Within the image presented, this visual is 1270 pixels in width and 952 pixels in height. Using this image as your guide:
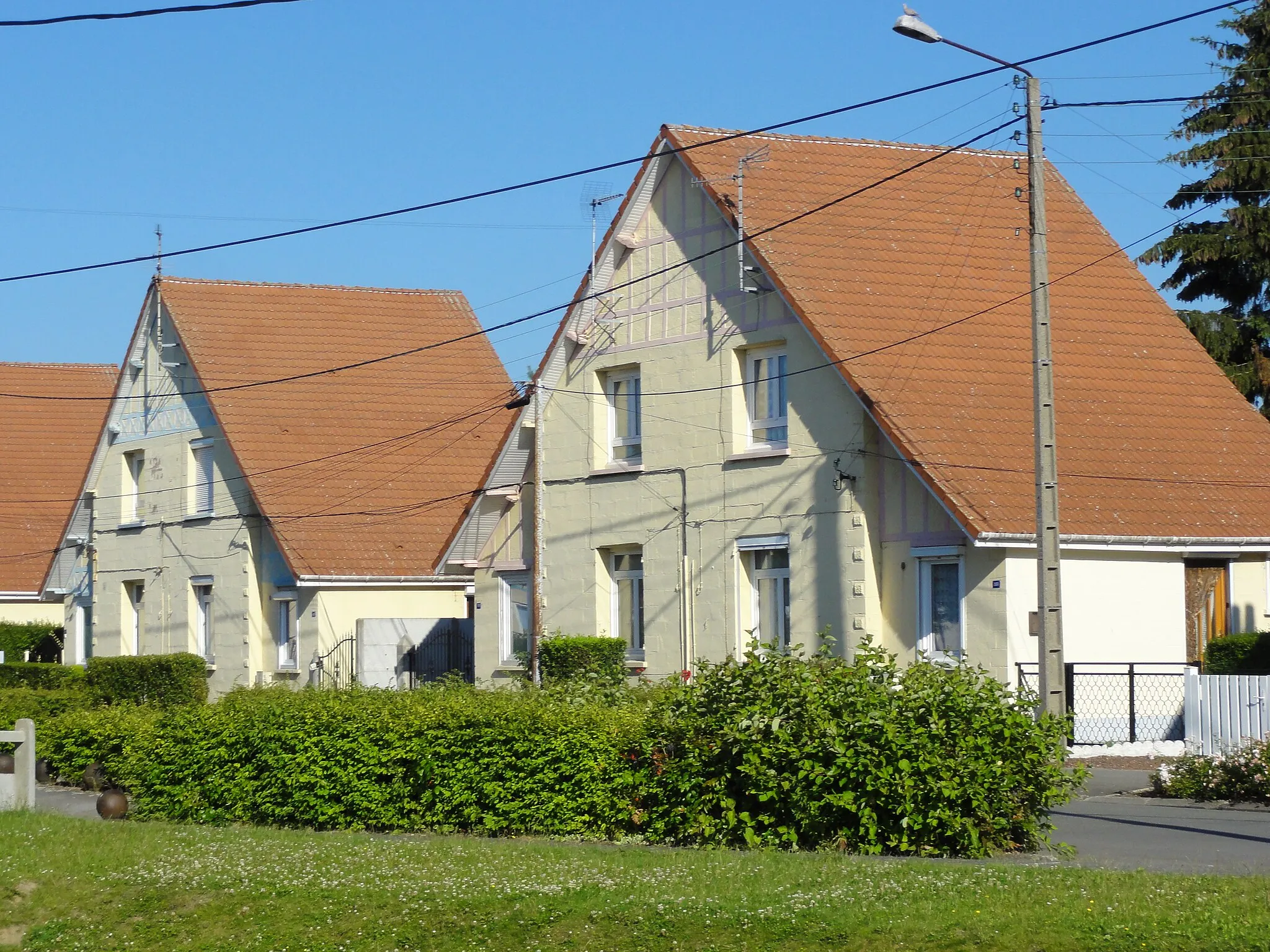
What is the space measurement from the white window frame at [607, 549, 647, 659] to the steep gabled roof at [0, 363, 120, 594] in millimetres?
25087

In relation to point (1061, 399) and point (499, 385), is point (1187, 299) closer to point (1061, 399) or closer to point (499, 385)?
point (1061, 399)

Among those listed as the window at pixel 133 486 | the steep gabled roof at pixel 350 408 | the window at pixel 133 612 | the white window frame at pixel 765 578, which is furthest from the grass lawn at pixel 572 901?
the window at pixel 133 612

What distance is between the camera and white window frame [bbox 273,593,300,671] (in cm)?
3500

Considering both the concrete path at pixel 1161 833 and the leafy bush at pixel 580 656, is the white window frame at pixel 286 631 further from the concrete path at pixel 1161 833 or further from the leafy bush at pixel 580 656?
the concrete path at pixel 1161 833

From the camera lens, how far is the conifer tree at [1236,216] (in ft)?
110

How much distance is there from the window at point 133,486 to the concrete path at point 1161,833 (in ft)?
91.6

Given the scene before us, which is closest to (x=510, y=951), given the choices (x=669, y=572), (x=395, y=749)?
(x=395, y=749)

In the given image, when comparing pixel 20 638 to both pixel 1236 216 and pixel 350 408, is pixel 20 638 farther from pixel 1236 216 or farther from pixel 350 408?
pixel 1236 216

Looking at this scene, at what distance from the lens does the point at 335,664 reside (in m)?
33.8

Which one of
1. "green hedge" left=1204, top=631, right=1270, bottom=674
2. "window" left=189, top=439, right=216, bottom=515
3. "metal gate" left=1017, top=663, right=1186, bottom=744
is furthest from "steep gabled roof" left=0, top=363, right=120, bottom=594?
"green hedge" left=1204, top=631, right=1270, bottom=674

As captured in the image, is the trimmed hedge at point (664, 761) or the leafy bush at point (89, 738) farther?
the leafy bush at point (89, 738)

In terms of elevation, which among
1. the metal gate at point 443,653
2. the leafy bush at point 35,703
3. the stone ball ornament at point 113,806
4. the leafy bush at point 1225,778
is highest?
the metal gate at point 443,653

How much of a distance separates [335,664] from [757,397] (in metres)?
12.5

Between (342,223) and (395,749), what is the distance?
32.2 feet
